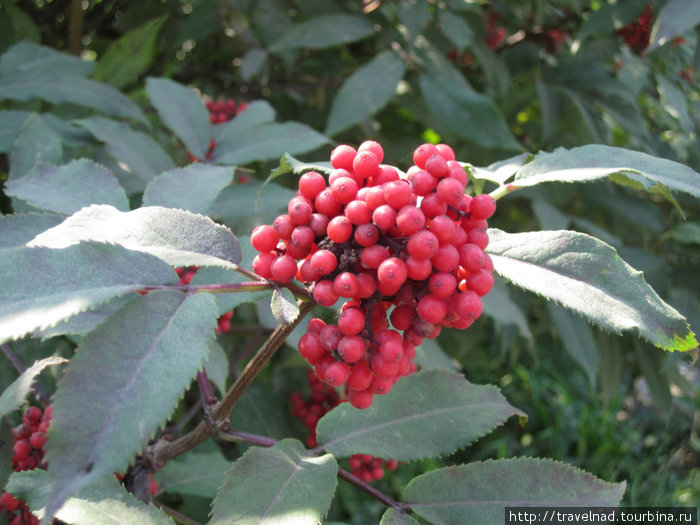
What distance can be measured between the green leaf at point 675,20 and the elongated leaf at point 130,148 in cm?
159

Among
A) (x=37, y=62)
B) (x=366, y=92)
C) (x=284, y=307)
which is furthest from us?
(x=366, y=92)

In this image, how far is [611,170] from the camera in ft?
2.81

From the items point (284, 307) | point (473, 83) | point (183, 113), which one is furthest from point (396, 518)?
point (473, 83)

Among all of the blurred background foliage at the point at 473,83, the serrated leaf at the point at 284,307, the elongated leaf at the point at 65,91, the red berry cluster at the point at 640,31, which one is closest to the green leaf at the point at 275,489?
the serrated leaf at the point at 284,307

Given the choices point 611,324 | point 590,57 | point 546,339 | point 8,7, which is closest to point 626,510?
point 546,339

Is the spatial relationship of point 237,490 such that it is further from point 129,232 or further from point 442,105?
point 442,105

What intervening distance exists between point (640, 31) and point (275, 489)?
2785 millimetres

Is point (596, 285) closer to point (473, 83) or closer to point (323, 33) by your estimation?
point (323, 33)

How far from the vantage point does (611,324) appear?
0.75m

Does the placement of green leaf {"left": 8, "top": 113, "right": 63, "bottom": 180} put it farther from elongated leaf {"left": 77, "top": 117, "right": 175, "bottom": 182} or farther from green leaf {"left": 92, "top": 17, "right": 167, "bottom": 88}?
green leaf {"left": 92, "top": 17, "right": 167, "bottom": 88}

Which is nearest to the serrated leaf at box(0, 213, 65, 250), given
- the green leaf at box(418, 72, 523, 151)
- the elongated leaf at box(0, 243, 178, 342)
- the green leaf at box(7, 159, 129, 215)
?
the green leaf at box(7, 159, 129, 215)

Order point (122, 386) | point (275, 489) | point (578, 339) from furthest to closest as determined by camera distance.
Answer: point (578, 339)
point (275, 489)
point (122, 386)

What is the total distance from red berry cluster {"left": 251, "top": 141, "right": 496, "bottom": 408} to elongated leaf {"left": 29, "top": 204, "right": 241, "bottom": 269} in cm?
6

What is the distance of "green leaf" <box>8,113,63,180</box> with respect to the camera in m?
1.43
